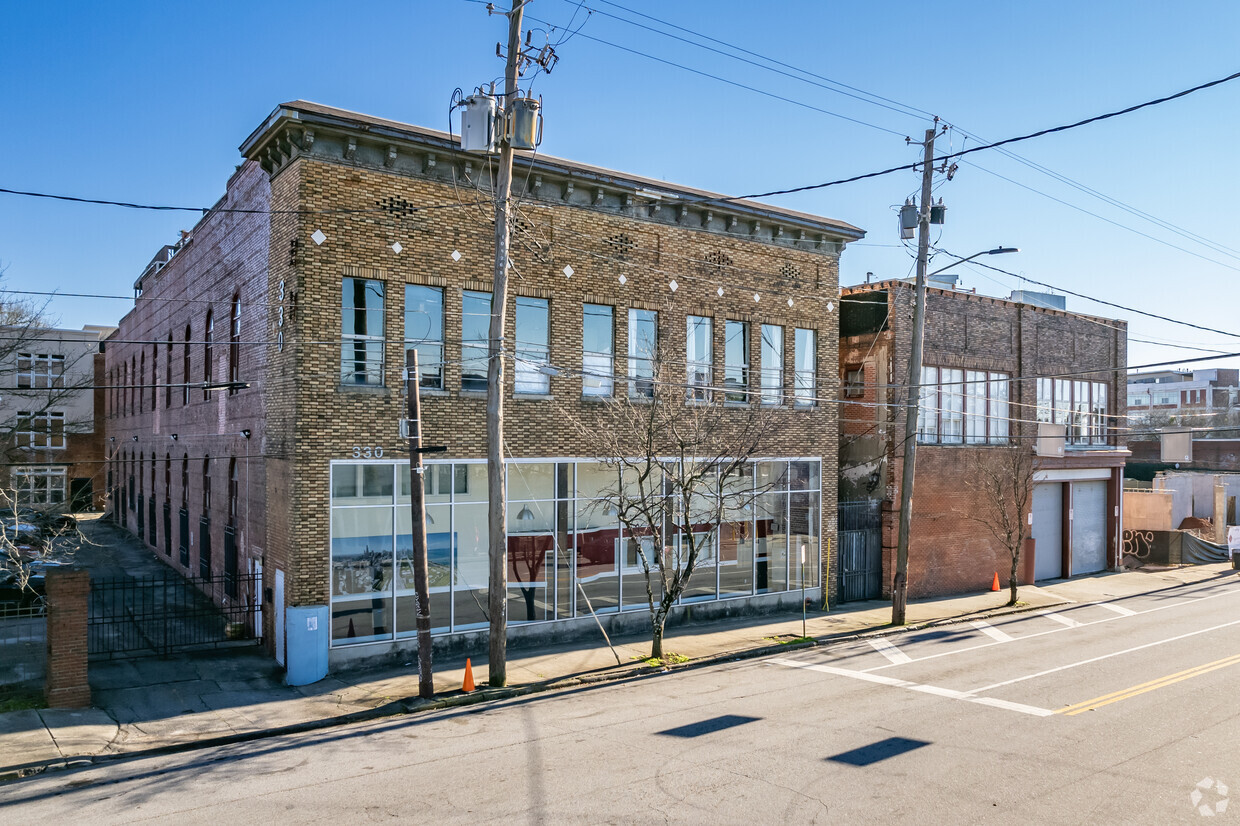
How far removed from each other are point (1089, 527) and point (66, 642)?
33721 millimetres

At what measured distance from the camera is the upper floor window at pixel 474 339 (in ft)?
59.5

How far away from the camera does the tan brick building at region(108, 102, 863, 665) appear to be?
1648cm

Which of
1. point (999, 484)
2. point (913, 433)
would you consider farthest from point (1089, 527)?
point (913, 433)

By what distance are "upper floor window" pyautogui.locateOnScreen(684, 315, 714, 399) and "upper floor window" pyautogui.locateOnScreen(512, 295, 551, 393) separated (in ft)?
13.0

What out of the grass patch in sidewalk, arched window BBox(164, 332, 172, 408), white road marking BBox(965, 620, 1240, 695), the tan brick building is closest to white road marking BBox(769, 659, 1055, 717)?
white road marking BBox(965, 620, 1240, 695)

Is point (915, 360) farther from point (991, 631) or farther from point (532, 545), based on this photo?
point (532, 545)

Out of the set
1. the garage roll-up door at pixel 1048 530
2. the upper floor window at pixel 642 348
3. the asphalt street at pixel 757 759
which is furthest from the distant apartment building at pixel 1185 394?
the asphalt street at pixel 757 759

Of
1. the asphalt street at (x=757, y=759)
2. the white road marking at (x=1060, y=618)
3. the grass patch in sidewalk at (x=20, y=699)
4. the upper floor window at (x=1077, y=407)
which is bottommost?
the white road marking at (x=1060, y=618)

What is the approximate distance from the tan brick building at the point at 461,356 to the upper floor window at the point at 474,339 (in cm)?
5

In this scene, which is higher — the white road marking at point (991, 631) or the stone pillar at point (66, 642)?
the stone pillar at point (66, 642)

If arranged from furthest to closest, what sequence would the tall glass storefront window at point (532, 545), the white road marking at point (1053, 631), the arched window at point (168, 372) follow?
the arched window at point (168, 372) → the white road marking at point (1053, 631) → the tall glass storefront window at point (532, 545)

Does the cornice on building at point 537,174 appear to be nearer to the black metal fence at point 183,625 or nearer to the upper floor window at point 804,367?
the upper floor window at point 804,367

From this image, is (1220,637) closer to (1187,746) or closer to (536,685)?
(1187,746)

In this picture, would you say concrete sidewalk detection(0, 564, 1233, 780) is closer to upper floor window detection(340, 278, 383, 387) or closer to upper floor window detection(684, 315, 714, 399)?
upper floor window detection(340, 278, 383, 387)
